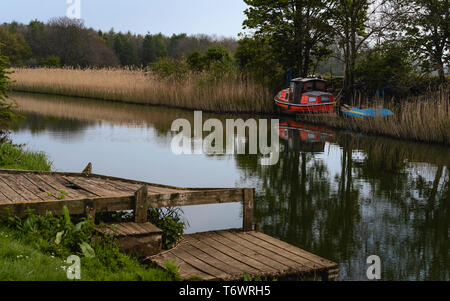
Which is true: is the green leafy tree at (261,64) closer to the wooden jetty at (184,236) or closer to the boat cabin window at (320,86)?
the boat cabin window at (320,86)

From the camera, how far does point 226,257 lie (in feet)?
16.6

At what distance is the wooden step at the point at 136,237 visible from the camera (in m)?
4.95

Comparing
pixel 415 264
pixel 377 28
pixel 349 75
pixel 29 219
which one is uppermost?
pixel 377 28

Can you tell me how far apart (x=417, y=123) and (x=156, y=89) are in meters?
13.8

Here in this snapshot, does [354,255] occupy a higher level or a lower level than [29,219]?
lower

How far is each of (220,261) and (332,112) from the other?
15154 mm

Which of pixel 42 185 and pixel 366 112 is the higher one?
pixel 366 112

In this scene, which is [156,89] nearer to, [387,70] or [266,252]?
[387,70]

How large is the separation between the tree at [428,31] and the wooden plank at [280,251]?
14.5 meters

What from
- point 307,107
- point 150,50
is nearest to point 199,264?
point 307,107

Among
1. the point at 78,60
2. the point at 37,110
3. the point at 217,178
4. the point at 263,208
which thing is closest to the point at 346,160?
the point at 217,178
